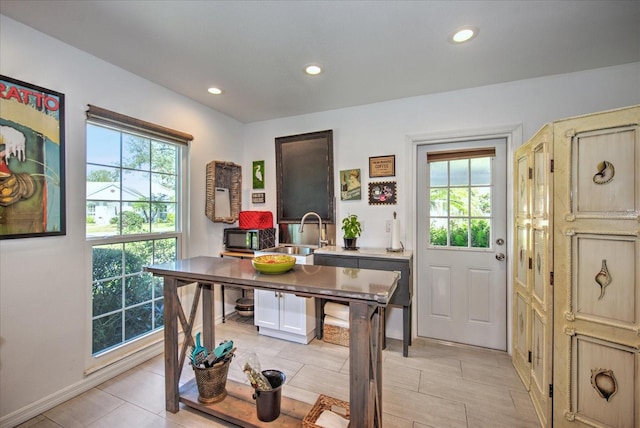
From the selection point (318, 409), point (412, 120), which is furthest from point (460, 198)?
point (318, 409)

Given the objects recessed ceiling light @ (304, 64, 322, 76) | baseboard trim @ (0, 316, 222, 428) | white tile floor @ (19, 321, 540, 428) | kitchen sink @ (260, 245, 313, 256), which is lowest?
white tile floor @ (19, 321, 540, 428)

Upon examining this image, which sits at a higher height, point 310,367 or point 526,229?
point 526,229

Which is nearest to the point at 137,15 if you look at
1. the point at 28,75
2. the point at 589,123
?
the point at 28,75

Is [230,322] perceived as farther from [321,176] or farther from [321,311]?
[321,176]

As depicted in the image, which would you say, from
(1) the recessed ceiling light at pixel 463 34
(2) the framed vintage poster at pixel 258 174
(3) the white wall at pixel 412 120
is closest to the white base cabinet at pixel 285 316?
(3) the white wall at pixel 412 120

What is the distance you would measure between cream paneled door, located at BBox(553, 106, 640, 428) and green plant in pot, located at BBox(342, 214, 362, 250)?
1700 mm

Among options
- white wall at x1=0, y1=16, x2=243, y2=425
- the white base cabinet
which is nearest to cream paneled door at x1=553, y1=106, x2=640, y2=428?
the white base cabinet

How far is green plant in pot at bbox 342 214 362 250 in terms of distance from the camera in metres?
3.01

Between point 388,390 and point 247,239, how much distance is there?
2.11 meters

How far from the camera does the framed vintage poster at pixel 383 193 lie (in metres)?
3.01

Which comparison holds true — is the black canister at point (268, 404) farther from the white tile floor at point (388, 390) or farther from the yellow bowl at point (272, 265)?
the yellow bowl at point (272, 265)

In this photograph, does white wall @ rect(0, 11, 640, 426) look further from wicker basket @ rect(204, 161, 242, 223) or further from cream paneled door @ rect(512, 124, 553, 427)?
cream paneled door @ rect(512, 124, 553, 427)

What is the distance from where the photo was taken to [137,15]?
66.9 inches

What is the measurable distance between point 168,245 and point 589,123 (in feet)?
11.4
